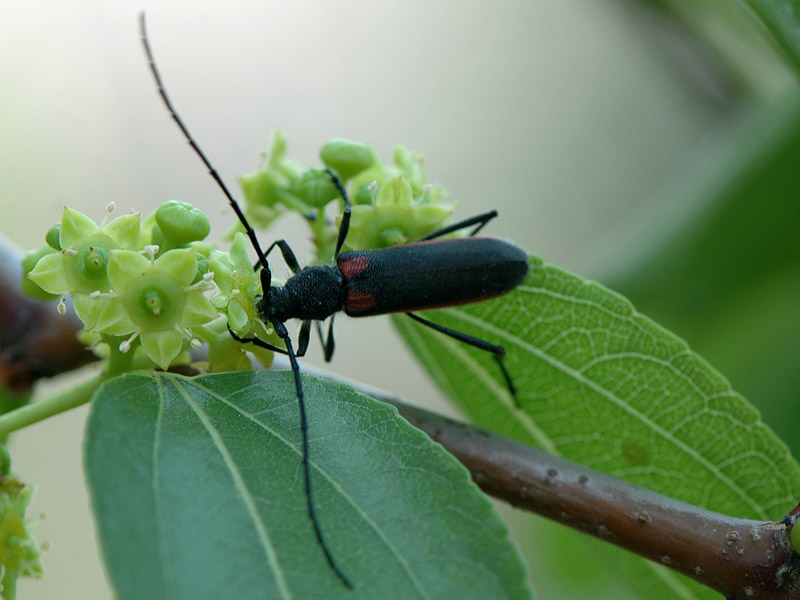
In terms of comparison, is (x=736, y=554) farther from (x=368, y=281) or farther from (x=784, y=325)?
(x=784, y=325)

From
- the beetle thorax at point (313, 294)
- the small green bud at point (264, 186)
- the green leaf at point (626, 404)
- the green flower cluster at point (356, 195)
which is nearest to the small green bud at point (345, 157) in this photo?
the green flower cluster at point (356, 195)

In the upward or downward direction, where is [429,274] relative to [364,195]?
downward

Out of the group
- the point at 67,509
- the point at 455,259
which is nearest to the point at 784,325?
the point at 455,259

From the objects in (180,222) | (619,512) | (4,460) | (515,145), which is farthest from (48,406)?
(515,145)

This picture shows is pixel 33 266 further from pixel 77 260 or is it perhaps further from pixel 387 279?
pixel 387 279

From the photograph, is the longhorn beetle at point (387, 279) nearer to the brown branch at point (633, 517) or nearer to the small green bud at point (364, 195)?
the small green bud at point (364, 195)

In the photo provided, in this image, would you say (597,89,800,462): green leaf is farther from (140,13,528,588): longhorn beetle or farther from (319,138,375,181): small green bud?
(319,138,375,181): small green bud
